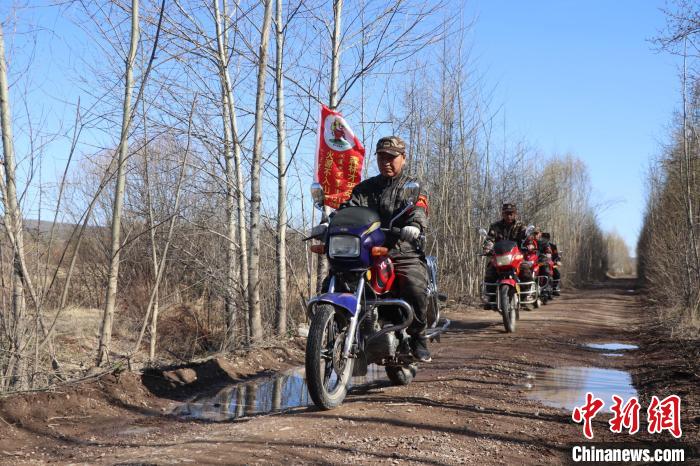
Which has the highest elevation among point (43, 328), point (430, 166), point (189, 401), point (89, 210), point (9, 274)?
point (430, 166)

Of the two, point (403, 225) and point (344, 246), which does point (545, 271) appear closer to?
point (403, 225)

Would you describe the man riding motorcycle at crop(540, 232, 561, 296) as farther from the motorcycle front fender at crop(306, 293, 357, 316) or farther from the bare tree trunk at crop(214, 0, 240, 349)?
the motorcycle front fender at crop(306, 293, 357, 316)

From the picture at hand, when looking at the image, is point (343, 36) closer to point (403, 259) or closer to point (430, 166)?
point (403, 259)

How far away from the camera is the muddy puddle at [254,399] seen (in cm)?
525

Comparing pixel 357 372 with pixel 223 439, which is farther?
pixel 357 372

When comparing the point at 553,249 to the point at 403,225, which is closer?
the point at 403,225

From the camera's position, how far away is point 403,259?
5.62 m

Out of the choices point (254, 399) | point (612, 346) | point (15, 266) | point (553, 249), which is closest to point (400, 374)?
point (254, 399)

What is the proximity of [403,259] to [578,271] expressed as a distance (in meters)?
46.4

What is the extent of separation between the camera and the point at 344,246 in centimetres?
498

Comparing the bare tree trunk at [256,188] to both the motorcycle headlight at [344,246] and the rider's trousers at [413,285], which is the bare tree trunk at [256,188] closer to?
the rider's trousers at [413,285]

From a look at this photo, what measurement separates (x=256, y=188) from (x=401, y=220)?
10.4 ft

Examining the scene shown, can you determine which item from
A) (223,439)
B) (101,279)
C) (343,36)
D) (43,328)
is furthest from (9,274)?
(101,279)

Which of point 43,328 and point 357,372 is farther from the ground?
point 43,328
